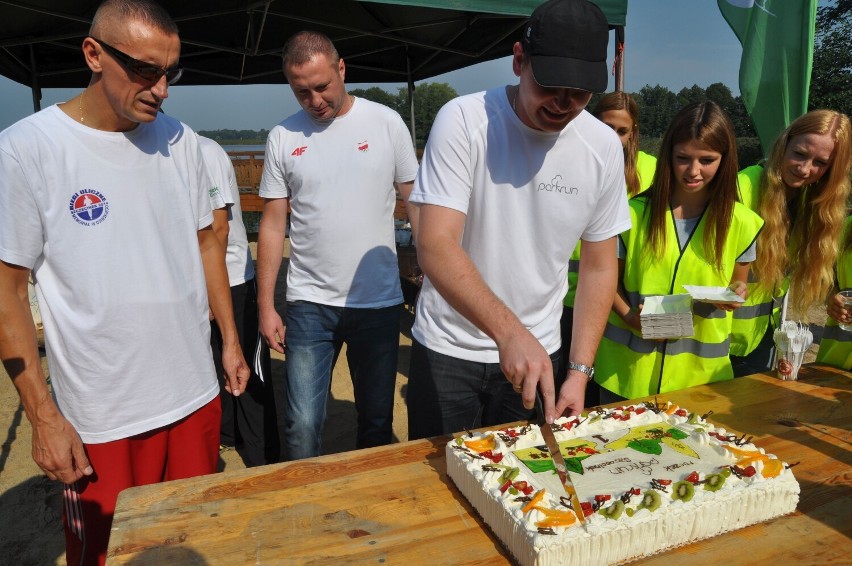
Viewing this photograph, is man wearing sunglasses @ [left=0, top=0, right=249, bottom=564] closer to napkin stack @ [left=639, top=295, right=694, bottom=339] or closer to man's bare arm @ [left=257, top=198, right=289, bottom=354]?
man's bare arm @ [left=257, top=198, right=289, bottom=354]

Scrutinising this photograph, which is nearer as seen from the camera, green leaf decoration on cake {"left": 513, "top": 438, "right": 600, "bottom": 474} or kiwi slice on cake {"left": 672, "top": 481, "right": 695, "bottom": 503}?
kiwi slice on cake {"left": 672, "top": 481, "right": 695, "bottom": 503}

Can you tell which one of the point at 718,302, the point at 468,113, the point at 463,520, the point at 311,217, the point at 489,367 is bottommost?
the point at 463,520

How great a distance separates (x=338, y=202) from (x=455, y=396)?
3.76ft

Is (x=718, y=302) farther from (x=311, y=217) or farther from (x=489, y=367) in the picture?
(x=311, y=217)

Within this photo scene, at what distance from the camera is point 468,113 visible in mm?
1852

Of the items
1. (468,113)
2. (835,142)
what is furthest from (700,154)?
(468,113)

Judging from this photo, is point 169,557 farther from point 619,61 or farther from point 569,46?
point 619,61

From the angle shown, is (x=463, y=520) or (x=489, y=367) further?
(x=489, y=367)

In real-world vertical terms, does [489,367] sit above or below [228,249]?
below

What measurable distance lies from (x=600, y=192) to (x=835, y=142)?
147 cm

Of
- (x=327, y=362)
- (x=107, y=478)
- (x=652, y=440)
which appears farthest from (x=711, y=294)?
(x=107, y=478)

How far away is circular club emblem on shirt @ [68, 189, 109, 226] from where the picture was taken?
176 cm

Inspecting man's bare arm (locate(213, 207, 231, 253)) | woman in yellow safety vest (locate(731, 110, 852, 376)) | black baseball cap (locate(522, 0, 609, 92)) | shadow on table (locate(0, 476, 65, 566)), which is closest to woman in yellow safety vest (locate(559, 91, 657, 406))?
woman in yellow safety vest (locate(731, 110, 852, 376))

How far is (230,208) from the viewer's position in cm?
363
